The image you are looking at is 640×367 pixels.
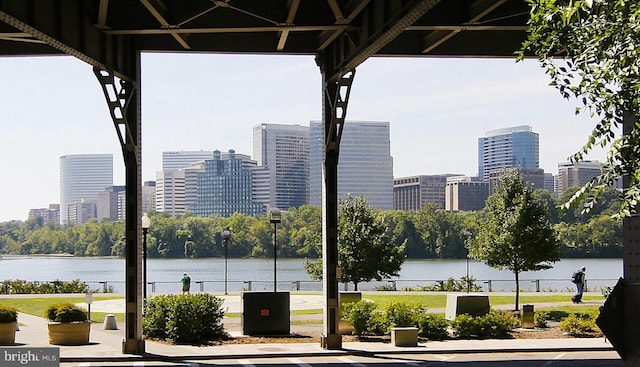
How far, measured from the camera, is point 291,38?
2402 cm

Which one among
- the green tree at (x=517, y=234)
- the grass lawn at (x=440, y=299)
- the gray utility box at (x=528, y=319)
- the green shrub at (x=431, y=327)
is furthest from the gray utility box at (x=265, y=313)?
the grass lawn at (x=440, y=299)

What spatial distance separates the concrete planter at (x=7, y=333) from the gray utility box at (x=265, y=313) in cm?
680

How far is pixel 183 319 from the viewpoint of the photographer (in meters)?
25.3

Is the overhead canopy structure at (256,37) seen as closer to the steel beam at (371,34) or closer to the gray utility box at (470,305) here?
the steel beam at (371,34)

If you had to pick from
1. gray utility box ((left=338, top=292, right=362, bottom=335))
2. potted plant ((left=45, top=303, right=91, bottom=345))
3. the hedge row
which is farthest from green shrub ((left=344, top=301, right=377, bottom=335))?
potted plant ((left=45, top=303, right=91, bottom=345))

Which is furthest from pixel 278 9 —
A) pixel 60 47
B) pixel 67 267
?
pixel 67 267

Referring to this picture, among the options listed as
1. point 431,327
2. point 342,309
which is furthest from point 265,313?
point 431,327

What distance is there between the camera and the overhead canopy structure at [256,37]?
61.6 ft

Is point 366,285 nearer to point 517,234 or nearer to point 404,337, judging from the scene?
point 517,234

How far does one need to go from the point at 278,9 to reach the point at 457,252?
86377 millimetres

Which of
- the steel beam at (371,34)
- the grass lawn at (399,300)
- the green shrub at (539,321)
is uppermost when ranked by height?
the steel beam at (371,34)

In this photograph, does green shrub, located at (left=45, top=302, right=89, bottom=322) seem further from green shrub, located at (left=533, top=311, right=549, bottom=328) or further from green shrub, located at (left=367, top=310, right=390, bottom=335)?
green shrub, located at (left=533, top=311, right=549, bottom=328)

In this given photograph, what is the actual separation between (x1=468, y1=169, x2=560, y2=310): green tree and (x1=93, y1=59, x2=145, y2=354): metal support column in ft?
53.2

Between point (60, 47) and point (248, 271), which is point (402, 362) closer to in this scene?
point (60, 47)
